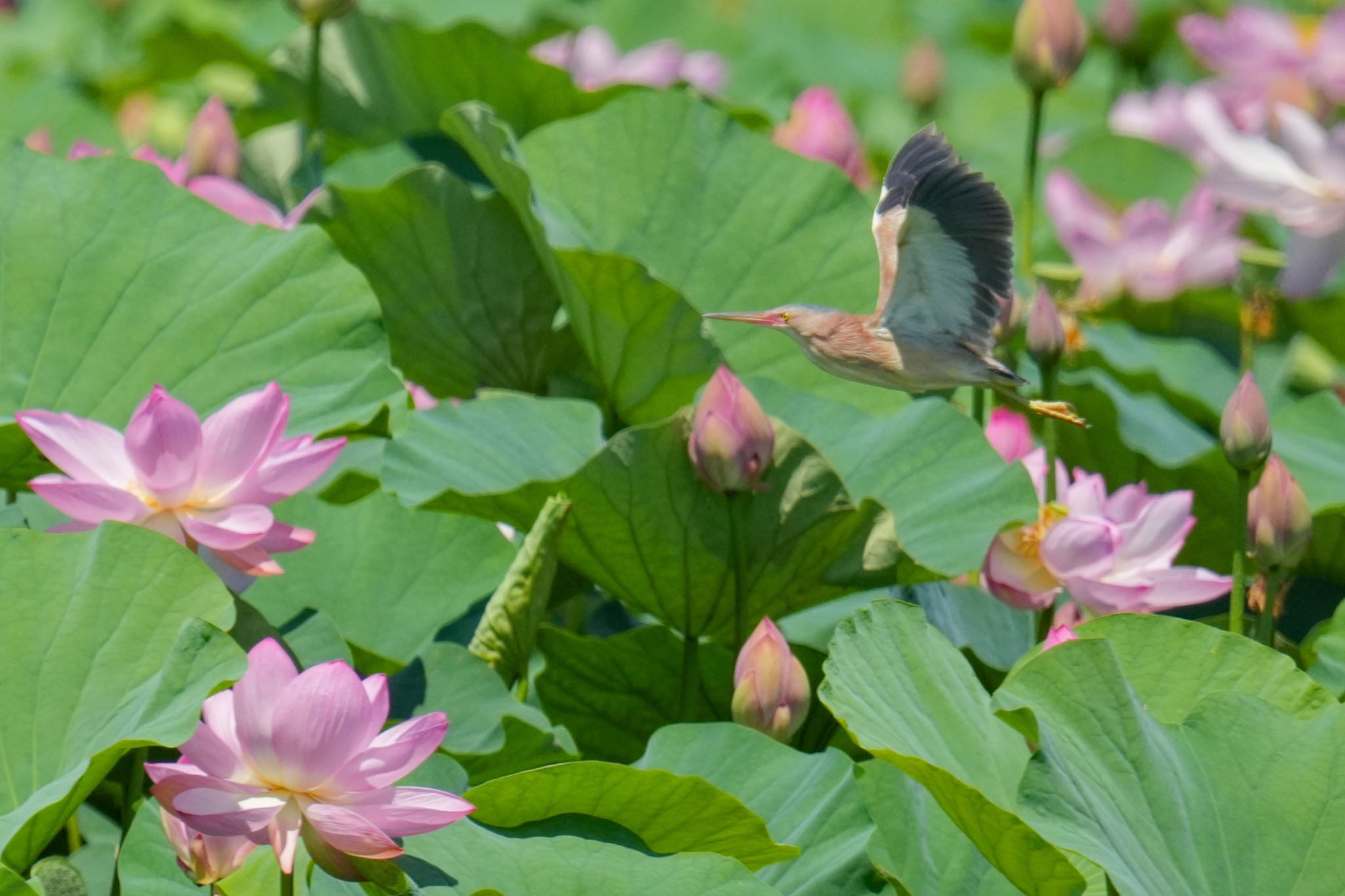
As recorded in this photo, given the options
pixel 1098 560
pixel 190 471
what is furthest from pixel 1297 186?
pixel 190 471

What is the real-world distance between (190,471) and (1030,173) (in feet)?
3.93

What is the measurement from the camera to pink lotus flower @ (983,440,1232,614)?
Result: 4.76ft

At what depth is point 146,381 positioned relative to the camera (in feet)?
4.89

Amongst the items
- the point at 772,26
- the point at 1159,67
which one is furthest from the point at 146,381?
the point at 1159,67

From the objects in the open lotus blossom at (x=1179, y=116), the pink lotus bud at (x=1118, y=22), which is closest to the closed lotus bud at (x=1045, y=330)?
the open lotus blossom at (x=1179, y=116)

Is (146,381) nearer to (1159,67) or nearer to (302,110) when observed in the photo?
(302,110)

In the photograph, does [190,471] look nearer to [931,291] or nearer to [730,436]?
[730,436]

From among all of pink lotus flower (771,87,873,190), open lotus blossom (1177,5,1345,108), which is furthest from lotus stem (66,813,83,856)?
open lotus blossom (1177,5,1345,108)

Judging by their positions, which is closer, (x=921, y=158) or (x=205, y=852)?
(x=205, y=852)

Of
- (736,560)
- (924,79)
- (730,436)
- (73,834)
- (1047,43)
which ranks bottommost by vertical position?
(73,834)

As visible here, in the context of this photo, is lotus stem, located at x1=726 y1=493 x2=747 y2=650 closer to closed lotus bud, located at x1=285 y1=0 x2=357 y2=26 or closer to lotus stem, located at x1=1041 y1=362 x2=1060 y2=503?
lotus stem, located at x1=1041 y1=362 x2=1060 y2=503

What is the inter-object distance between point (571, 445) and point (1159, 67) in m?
3.31

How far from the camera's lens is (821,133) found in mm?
2176

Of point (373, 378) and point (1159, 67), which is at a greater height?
point (373, 378)
